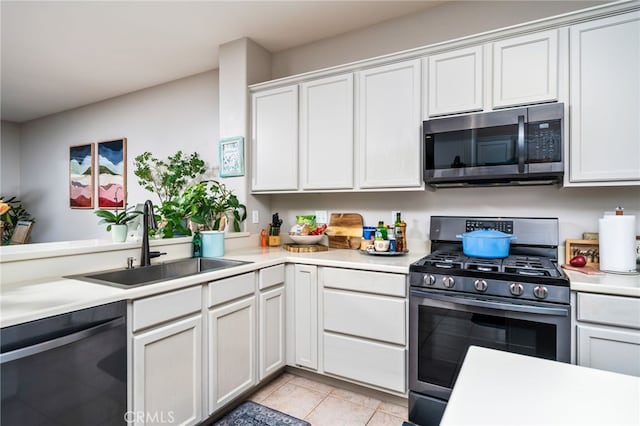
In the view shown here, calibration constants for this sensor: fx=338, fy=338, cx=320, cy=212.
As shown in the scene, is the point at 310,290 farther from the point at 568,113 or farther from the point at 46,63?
the point at 46,63

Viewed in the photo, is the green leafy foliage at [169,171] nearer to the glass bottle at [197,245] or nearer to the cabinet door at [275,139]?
the cabinet door at [275,139]

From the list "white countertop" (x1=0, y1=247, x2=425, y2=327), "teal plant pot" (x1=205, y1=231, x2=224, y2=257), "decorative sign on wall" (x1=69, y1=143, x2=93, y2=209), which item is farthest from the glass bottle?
"decorative sign on wall" (x1=69, y1=143, x2=93, y2=209)

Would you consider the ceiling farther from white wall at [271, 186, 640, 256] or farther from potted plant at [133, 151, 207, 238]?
white wall at [271, 186, 640, 256]

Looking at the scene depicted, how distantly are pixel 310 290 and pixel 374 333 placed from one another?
1.64ft

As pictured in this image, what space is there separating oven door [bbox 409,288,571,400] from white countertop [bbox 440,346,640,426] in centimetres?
91

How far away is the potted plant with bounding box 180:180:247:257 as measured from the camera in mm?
2373

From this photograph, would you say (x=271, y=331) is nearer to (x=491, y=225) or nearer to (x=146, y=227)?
(x=146, y=227)

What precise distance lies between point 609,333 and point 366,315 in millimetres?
1148

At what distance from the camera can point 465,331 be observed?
1755 millimetres

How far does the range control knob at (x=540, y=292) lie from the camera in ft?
5.19

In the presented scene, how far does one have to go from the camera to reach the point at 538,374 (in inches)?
30.1

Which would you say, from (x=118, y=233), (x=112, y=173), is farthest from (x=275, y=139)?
(x=112, y=173)

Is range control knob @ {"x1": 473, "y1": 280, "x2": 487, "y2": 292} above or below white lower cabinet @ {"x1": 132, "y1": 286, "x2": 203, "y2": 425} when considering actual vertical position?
above

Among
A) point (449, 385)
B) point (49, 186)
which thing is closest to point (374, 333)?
point (449, 385)
